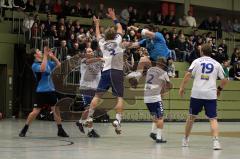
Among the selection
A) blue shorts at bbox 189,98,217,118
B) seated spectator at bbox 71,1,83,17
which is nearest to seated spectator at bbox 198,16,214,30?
seated spectator at bbox 71,1,83,17

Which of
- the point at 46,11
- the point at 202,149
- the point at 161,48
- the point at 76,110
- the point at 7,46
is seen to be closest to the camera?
the point at 202,149

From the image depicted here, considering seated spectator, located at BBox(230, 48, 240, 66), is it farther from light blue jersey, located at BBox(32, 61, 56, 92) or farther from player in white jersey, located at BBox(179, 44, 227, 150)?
player in white jersey, located at BBox(179, 44, 227, 150)

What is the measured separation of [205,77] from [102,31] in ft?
43.6

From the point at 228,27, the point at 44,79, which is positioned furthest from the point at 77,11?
the point at 44,79

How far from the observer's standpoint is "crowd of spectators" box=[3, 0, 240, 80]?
2322cm

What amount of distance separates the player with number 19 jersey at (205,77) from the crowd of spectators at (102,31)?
835 centimetres

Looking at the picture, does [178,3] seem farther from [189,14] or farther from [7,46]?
[7,46]

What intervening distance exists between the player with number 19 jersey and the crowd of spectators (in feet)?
27.4

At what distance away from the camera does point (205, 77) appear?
11094 mm

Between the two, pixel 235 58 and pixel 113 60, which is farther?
pixel 235 58

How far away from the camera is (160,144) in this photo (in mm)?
11688

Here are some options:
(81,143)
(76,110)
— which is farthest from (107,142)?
(76,110)

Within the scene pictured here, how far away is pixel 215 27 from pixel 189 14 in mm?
1898

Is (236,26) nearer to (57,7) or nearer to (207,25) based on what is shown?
(207,25)
